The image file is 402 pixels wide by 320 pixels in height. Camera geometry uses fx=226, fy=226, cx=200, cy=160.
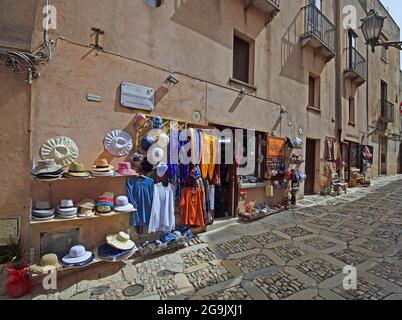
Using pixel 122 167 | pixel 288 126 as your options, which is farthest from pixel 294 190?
pixel 122 167

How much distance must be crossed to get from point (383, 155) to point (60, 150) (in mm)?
20712

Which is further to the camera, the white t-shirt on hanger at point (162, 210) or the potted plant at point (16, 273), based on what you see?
the white t-shirt on hanger at point (162, 210)

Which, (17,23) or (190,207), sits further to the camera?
(190,207)

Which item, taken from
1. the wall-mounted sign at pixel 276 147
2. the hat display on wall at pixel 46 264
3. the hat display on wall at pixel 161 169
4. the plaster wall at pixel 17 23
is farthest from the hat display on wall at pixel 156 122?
the wall-mounted sign at pixel 276 147

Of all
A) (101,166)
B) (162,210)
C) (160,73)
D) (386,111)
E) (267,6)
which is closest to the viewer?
(101,166)

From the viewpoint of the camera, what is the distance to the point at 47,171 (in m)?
3.10

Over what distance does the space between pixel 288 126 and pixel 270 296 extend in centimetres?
615

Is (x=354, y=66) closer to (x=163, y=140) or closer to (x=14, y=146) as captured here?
(x=163, y=140)

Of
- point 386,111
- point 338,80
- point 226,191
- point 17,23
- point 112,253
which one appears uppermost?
point 338,80

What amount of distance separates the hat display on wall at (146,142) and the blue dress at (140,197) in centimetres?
58

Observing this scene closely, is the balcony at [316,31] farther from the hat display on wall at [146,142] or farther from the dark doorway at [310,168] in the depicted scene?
the hat display on wall at [146,142]

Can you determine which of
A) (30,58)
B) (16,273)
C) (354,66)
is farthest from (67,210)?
(354,66)

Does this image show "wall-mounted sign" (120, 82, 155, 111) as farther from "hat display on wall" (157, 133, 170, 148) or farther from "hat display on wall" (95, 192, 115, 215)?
"hat display on wall" (95, 192, 115, 215)

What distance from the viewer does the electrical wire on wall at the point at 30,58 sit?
3.16 meters
